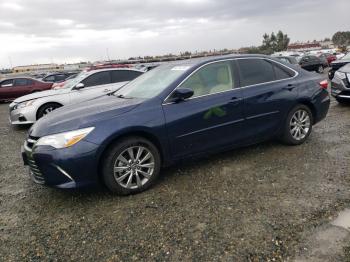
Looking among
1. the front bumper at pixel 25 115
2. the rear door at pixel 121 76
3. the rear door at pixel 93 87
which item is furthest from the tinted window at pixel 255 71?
the front bumper at pixel 25 115

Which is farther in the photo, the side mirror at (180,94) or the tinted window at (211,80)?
the tinted window at (211,80)

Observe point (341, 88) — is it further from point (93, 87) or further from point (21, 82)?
point (21, 82)

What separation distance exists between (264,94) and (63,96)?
19.4 ft

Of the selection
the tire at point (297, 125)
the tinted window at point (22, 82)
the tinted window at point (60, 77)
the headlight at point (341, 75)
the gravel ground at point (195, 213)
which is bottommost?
the gravel ground at point (195, 213)

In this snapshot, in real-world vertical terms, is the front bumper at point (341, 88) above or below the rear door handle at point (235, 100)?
below

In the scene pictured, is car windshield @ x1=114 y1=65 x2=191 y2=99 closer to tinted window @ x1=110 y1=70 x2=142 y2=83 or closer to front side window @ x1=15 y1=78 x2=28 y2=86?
tinted window @ x1=110 y1=70 x2=142 y2=83

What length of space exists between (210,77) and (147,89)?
90 centimetres

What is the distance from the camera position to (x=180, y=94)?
13.6 feet

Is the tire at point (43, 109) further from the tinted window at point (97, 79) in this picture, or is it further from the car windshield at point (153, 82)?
the car windshield at point (153, 82)

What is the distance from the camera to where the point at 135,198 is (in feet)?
12.9

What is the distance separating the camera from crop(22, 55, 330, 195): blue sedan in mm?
3686

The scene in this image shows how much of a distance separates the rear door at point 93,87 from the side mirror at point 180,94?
4.86 metres

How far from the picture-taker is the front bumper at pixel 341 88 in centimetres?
862

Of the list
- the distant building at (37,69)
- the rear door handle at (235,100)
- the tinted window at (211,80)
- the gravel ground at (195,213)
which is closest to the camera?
the gravel ground at (195,213)
